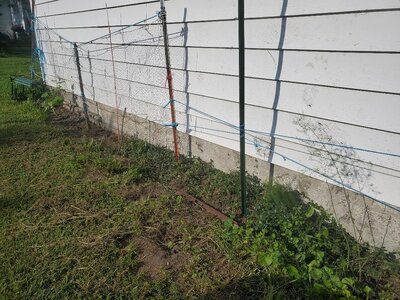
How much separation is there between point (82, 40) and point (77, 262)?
4444mm

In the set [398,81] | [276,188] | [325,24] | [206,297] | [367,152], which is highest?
[325,24]

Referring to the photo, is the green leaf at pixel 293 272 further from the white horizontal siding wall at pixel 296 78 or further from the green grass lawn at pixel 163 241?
the white horizontal siding wall at pixel 296 78

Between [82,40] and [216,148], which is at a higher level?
[82,40]

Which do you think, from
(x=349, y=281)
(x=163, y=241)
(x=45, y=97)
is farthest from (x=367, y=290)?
(x=45, y=97)

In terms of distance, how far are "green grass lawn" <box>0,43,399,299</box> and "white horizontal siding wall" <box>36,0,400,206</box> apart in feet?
1.61

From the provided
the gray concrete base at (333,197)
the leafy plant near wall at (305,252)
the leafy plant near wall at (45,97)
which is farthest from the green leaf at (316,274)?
the leafy plant near wall at (45,97)

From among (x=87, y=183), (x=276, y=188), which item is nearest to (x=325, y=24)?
(x=276, y=188)

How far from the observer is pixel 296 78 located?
280 cm

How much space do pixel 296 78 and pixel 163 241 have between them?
1816 millimetres

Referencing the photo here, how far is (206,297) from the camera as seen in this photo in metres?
2.32

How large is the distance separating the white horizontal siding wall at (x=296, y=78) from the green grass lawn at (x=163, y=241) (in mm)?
489

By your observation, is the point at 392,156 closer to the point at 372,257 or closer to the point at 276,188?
the point at 372,257

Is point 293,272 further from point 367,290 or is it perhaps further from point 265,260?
point 367,290

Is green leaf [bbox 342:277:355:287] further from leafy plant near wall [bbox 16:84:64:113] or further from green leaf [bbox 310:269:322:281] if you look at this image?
leafy plant near wall [bbox 16:84:64:113]
